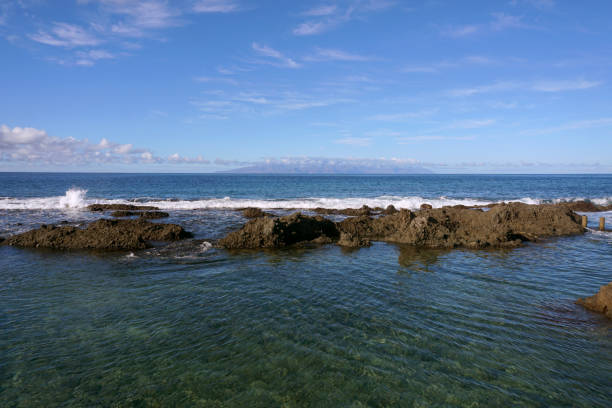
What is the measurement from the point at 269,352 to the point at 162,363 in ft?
5.77

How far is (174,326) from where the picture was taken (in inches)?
259

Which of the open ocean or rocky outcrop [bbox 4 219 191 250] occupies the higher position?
rocky outcrop [bbox 4 219 191 250]

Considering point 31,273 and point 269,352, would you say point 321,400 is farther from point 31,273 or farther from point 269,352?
point 31,273

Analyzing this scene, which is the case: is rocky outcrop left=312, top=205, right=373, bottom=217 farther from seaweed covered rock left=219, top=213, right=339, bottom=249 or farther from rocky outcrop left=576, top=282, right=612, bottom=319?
rocky outcrop left=576, top=282, right=612, bottom=319

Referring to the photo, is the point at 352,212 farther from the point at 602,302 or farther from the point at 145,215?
the point at 602,302

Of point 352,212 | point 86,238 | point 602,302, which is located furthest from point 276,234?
point 352,212

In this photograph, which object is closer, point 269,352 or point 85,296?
point 269,352

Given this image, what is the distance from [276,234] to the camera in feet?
45.1

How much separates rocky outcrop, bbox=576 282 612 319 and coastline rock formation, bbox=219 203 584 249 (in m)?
6.17

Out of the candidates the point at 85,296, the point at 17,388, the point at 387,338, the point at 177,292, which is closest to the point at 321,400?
the point at 387,338

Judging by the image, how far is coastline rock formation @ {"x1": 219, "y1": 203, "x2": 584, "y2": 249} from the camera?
1384 centimetres

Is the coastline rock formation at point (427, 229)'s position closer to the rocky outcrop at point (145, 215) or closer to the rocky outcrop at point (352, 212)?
the rocky outcrop at point (352, 212)

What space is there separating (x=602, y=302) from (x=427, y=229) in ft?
23.4

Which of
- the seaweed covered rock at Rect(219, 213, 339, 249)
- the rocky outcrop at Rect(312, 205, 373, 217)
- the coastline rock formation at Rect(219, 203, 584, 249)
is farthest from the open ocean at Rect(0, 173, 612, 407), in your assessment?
the rocky outcrop at Rect(312, 205, 373, 217)
